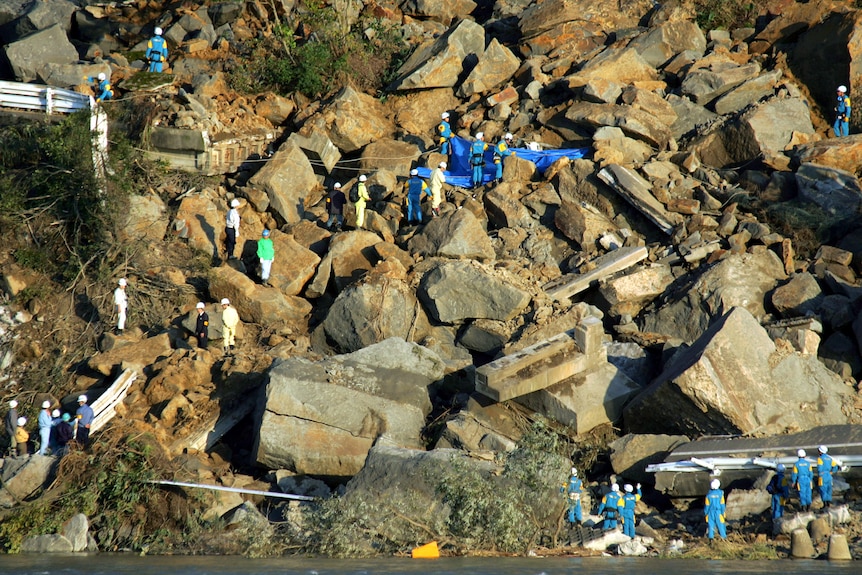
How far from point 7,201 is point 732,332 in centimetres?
1354

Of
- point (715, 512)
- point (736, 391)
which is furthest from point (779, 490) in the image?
point (736, 391)

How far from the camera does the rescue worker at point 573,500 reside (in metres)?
11.4

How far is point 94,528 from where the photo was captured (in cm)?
1204

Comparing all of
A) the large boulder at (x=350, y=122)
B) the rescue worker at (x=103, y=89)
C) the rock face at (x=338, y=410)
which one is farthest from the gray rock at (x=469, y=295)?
the rescue worker at (x=103, y=89)

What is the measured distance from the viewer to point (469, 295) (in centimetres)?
1527

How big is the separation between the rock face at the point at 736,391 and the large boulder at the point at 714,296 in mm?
2213

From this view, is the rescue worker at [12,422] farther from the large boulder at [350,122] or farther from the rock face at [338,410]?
the large boulder at [350,122]

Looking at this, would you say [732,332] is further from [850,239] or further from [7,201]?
[7,201]

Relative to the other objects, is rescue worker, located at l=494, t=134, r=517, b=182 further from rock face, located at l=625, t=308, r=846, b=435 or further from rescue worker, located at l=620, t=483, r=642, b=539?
rescue worker, located at l=620, t=483, r=642, b=539

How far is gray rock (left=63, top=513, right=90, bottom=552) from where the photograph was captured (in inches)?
459

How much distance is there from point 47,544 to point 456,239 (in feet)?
27.0

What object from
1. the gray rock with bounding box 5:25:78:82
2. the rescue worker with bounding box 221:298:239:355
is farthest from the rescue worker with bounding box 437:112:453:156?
the gray rock with bounding box 5:25:78:82

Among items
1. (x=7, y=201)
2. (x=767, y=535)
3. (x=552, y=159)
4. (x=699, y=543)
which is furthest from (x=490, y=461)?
(x=7, y=201)

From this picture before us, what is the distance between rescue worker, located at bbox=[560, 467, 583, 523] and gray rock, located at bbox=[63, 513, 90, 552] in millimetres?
6193
